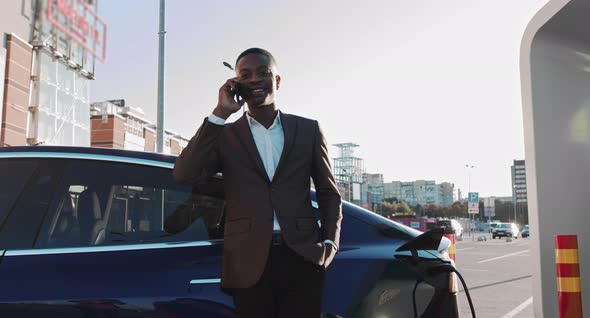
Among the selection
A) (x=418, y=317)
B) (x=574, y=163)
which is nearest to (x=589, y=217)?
(x=574, y=163)

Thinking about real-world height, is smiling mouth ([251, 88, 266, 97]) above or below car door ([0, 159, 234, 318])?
above

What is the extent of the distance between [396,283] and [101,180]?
1.45m

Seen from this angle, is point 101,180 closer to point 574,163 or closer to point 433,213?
point 574,163

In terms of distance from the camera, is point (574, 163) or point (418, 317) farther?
point (574, 163)

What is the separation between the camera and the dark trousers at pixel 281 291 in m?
1.95

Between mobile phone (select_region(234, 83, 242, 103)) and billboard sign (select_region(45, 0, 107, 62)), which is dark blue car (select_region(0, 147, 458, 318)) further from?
billboard sign (select_region(45, 0, 107, 62))

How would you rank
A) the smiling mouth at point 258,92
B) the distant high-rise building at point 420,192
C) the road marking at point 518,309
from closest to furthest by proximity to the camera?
the smiling mouth at point 258,92 → the road marking at point 518,309 → the distant high-rise building at point 420,192

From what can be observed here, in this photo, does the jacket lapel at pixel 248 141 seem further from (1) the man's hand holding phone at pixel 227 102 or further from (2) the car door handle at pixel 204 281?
(2) the car door handle at pixel 204 281

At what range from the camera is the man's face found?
7.14 ft

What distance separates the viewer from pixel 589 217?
330cm

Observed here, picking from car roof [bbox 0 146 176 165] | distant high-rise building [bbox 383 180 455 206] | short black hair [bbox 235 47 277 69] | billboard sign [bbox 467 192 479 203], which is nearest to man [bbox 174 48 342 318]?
short black hair [bbox 235 47 277 69]

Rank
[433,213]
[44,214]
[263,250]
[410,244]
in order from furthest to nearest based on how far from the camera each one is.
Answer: [433,213], [410,244], [44,214], [263,250]

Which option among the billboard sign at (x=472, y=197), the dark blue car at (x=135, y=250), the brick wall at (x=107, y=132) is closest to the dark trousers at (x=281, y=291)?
the dark blue car at (x=135, y=250)

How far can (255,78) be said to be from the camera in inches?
85.7
